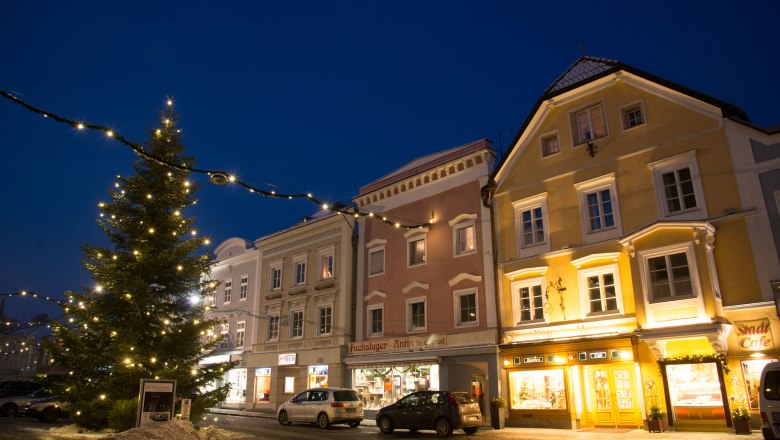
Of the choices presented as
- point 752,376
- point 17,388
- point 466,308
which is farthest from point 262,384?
point 752,376

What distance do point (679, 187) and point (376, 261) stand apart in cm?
1563

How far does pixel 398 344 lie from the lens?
2592cm

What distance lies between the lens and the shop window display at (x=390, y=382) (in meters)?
24.5

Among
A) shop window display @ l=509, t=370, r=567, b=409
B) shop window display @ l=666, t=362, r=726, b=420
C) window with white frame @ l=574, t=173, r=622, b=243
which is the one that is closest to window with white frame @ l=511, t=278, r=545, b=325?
shop window display @ l=509, t=370, r=567, b=409

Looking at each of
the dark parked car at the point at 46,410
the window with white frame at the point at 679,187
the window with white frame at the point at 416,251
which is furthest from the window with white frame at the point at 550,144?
the dark parked car at the point at 46,410

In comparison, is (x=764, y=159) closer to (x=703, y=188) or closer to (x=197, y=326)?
(x=703, y=188)

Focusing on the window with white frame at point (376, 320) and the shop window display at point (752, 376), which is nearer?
the shop window display at point (752, 376)

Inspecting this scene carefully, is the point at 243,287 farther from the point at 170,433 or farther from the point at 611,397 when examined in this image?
the point at 611,397

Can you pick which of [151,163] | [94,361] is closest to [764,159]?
[151,163]

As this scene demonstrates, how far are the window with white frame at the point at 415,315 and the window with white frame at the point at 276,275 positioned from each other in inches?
451

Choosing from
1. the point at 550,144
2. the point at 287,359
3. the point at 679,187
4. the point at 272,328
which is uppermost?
the point at 550,144

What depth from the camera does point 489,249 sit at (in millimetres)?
23391

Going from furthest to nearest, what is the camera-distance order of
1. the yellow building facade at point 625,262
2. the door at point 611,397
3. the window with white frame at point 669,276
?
the door at point 611,397, the window with white frame at point 669,276, the yellow building facade at point 625,262

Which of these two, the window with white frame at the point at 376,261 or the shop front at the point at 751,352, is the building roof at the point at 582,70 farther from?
the window with white frame at the point at 376,261
